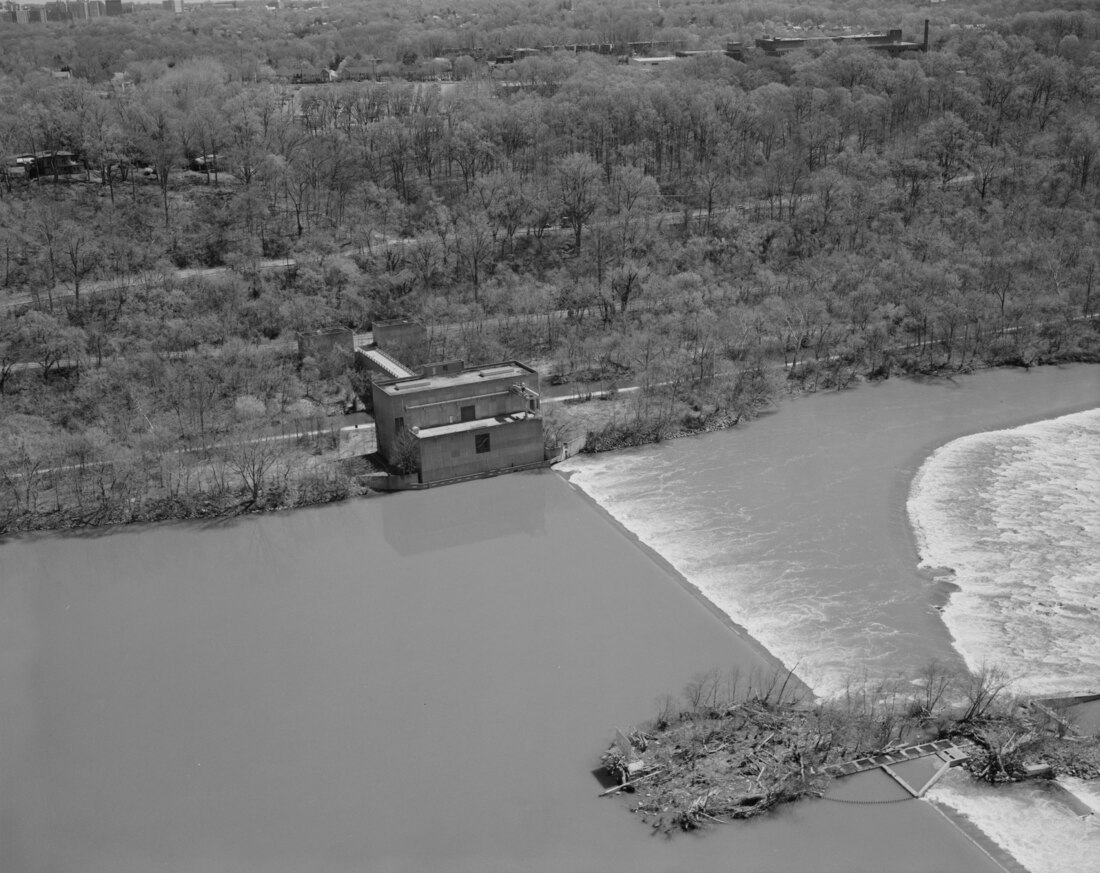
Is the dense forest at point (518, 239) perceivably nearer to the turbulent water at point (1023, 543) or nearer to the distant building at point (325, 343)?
the distant building at point (325, 343)

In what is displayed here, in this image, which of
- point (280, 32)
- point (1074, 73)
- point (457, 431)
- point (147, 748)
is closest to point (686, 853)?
point (147, 748)

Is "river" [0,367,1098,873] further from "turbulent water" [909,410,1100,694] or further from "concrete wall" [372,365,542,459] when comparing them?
"concrete wall" [372,365,542,459]

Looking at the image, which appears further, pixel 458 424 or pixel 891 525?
pixel 458 424

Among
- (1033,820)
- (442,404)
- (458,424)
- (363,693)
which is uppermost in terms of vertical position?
(442,404)

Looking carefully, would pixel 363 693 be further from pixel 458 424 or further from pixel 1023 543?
pixel 1023 543

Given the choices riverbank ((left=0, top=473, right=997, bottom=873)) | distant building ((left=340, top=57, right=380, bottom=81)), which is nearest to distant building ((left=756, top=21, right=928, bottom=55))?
distant building ((left=340, top=57, right=380, bottom=81))

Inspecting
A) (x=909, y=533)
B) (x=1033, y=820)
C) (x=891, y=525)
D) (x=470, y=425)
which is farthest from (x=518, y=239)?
(x=1033, y=820)

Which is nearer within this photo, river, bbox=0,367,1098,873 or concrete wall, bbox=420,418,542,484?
river, bbox=0,367,1098,873
